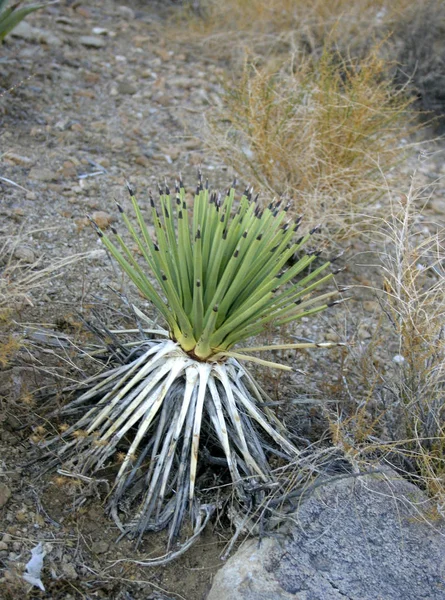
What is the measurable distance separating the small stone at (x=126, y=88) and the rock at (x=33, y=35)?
617 millimetres

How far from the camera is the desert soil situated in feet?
7.61

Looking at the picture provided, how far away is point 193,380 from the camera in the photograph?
2.49 metres

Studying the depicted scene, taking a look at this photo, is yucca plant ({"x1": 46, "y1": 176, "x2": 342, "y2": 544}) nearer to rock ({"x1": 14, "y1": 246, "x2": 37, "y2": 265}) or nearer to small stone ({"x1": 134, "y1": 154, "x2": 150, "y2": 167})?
rock ({"x1": 14, "y1": 246, "x2": 37, "y2": 265})

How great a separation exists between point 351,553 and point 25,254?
1.96m

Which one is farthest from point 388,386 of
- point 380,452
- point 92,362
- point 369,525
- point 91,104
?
point 91,104

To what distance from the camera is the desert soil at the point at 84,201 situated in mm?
2318

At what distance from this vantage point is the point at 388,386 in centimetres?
288

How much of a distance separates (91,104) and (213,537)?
10.8 ft

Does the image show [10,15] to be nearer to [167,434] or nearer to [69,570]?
[167,434]

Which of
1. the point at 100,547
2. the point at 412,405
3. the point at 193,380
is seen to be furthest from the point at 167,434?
the point at 412,405

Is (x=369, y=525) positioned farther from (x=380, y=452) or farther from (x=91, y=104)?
(x=91, y=104)

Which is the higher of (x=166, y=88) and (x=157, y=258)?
(x=157, y=258)

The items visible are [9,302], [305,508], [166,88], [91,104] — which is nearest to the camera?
[305,508]

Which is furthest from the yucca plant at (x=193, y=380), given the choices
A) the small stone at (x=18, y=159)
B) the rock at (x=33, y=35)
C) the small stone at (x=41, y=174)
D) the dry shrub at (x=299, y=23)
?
the dry shrub at (x=299, y=23)
